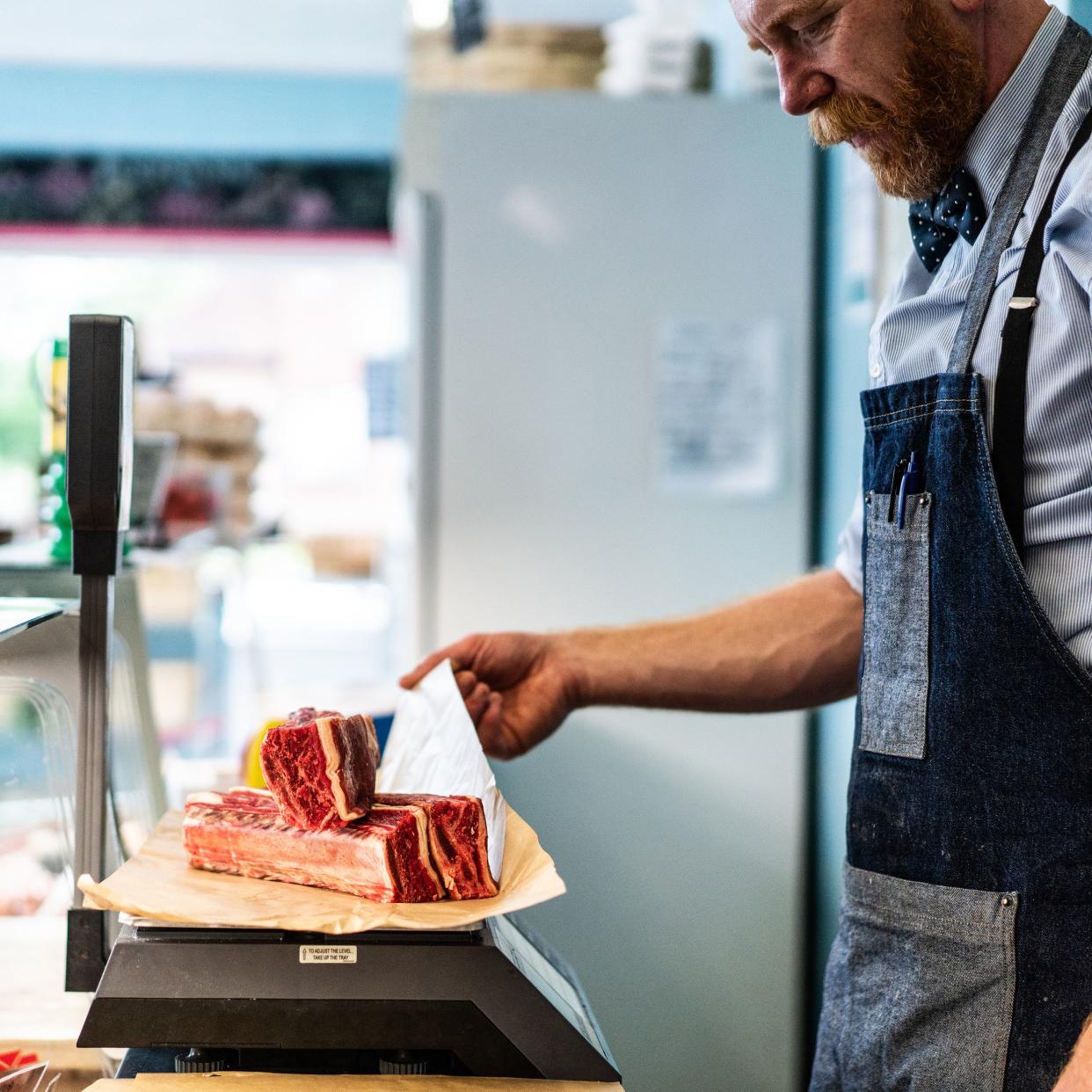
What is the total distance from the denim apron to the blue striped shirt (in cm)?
1

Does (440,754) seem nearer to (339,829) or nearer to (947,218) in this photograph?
(339,829)

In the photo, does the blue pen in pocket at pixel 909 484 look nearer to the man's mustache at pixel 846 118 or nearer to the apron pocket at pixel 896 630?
the apron pocket at pixel 896 630

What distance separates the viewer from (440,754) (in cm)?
123

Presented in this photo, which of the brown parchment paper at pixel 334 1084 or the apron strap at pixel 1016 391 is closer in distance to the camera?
the brown parchment paper at pixel 334 1084

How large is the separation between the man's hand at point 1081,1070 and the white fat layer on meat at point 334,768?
550 mm

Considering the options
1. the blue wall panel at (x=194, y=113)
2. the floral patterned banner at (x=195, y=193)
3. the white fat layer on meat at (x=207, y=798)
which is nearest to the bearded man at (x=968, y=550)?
the white fat layer on meat at (x=207, y=798)

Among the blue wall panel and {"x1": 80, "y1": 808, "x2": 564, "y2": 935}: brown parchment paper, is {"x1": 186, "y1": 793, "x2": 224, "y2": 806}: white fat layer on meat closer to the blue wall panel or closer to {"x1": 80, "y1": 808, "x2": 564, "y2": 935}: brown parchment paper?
{"x1": 80, "y1": 808, "x2": 564, "y2": 935}: brown parchment paper

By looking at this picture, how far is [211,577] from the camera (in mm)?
6000

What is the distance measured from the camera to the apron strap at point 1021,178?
1.17 meters

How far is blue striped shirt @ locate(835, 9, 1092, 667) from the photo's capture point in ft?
3.54

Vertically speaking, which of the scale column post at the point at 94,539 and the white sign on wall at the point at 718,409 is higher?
the white sign on wall at the point at 718,409

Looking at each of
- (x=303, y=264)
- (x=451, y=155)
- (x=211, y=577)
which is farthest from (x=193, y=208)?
(x=451, y=155)

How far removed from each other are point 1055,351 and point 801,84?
399 millimetres

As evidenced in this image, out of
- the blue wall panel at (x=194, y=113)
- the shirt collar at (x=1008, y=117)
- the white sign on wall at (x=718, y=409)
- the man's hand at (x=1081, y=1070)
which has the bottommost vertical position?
the man's hand at (x=1081, y=1070)
